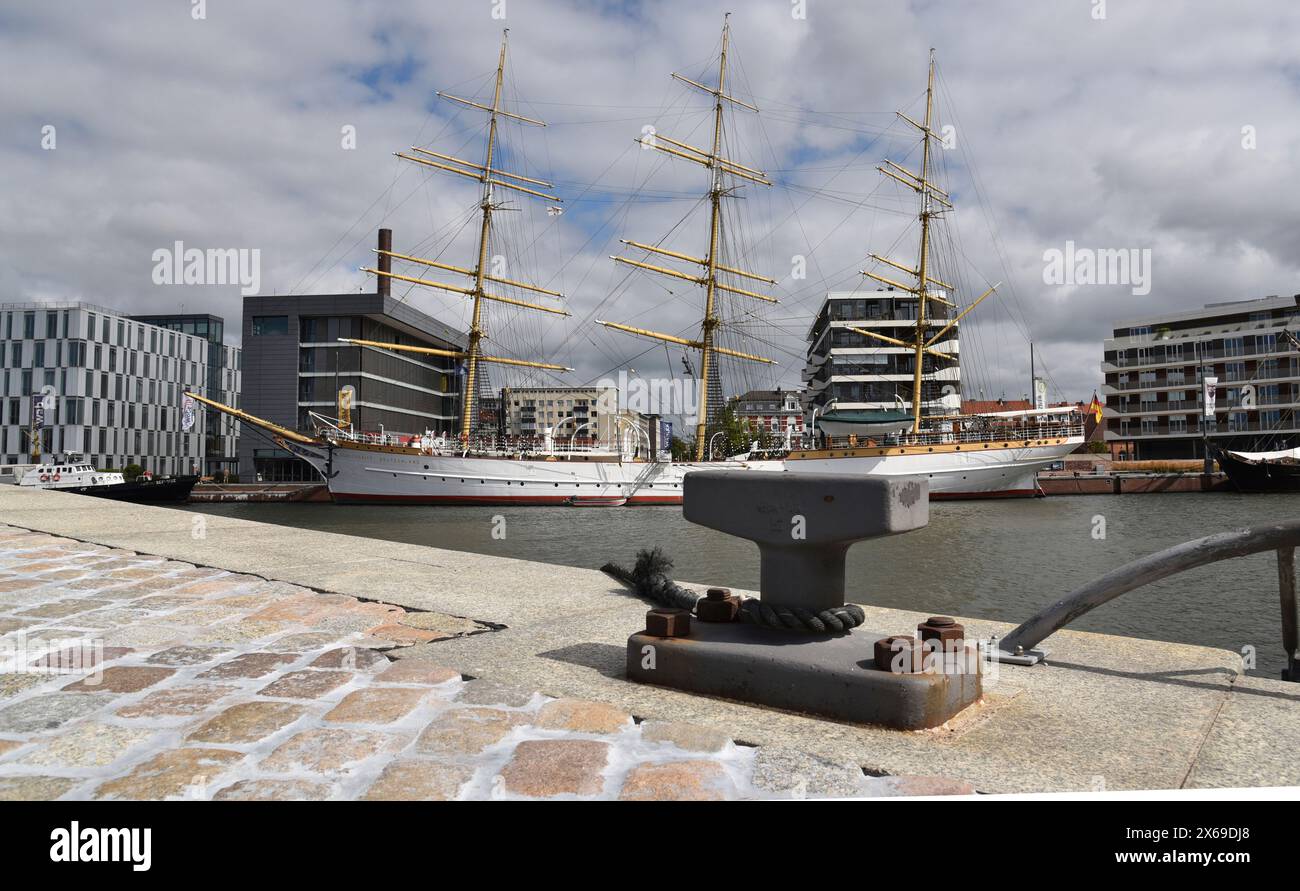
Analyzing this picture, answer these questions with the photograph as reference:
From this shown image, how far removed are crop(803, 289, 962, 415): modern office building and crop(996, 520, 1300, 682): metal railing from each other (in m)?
68.1

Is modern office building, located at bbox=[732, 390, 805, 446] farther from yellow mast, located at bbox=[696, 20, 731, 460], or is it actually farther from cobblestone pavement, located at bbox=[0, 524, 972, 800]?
cobblestone pavement, located at bbox=[0, 524, 972, 800]

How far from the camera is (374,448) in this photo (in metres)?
45.3

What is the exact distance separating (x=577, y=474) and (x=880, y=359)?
1513 inches

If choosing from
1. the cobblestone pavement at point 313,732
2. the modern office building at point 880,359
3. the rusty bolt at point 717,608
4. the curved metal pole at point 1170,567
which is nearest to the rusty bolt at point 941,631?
the curved metal pole at point 1170,567

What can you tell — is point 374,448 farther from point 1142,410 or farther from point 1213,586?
point 1142,410

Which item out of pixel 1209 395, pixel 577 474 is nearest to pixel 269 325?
pixel 577 474

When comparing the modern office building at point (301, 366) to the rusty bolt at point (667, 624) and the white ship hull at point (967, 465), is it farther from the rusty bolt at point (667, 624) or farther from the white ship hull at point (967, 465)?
the rusty bolt at point (667, 624)

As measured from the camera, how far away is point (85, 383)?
228ft

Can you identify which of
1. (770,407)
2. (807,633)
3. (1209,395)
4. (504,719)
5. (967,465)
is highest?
(770,407)

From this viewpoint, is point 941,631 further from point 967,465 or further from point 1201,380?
point 1201,380

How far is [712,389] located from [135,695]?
166 ft

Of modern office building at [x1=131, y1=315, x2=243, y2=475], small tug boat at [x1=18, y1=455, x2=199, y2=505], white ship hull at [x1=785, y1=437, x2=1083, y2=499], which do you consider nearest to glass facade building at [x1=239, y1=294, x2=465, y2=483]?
small tug boat at [x1=18, y1=455, x2=199, y2=505]

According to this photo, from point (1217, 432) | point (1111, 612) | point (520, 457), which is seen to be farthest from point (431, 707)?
point (1217, 432)

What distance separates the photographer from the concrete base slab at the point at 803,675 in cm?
292
